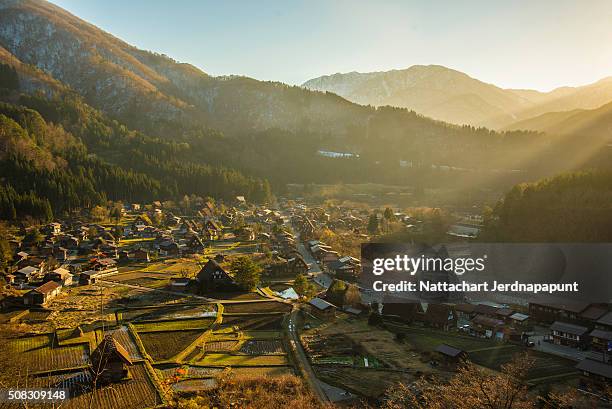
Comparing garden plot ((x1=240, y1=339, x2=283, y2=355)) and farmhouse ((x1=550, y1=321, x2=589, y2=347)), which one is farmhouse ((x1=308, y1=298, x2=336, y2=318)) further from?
farmhouse ((x1=550, y1=321, x2=589, y2=347))

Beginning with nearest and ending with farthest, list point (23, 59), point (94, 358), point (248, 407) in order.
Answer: point (248, 407), point (94, 358), point (23, 59)

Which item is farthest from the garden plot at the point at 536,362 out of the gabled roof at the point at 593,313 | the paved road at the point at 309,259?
the paved road at the point at 309,259

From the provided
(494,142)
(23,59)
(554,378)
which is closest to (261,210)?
(554,378)

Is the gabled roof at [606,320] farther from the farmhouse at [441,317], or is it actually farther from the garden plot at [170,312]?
the garden plot at [170,312]

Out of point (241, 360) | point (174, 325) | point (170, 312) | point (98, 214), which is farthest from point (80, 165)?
point (241, 360)

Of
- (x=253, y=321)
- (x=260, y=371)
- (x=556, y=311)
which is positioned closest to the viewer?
(x=260, y=371)

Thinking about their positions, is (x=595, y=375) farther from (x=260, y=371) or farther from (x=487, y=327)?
(x=260, y=371)

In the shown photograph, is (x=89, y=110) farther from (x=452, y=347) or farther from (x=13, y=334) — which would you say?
(x=452, y=347)
